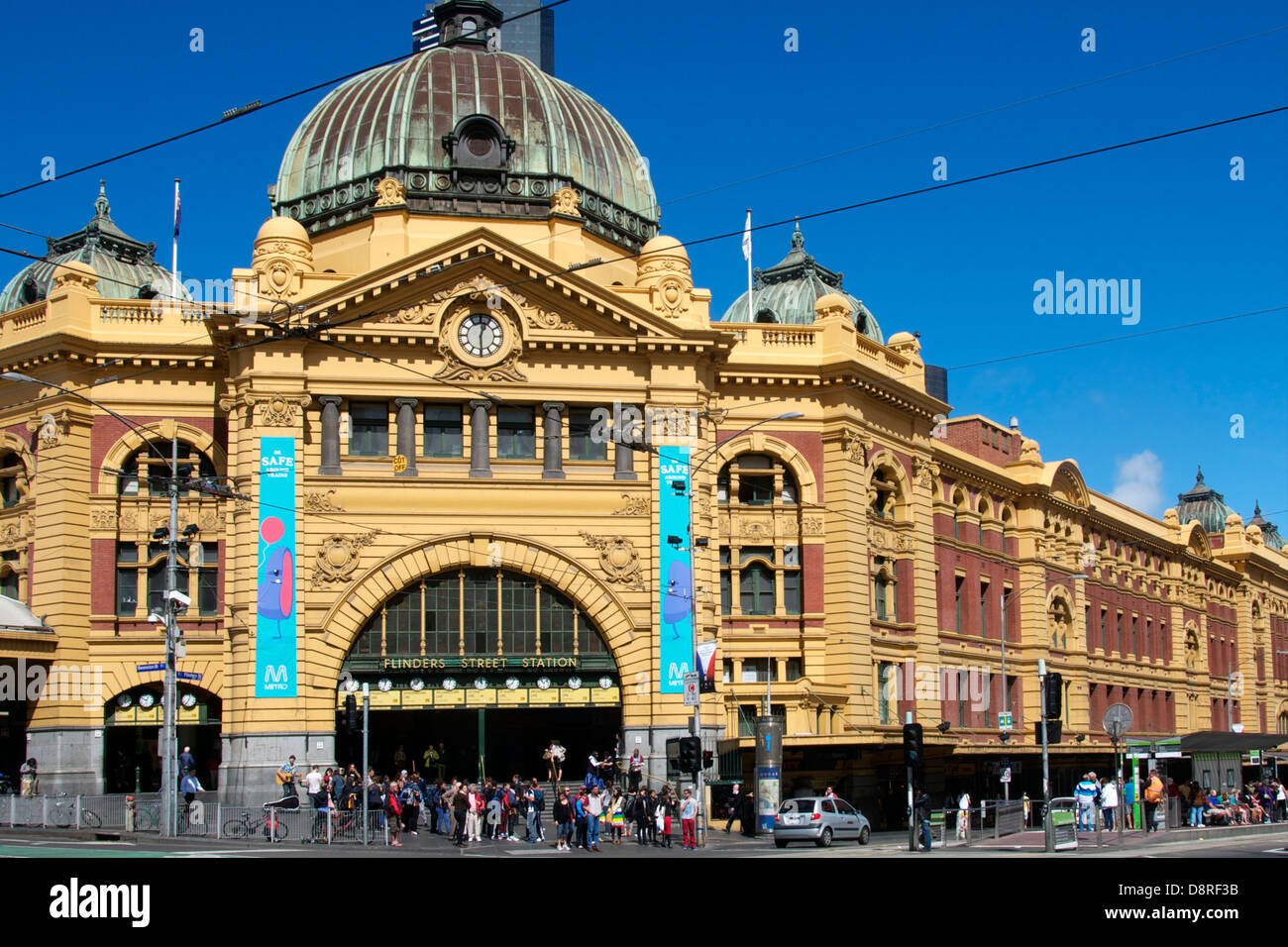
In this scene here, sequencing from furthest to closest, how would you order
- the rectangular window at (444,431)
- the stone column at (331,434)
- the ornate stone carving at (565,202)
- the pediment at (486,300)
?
the ornate stone carving at (565,202), the rectangular window at (444,431), the pediment at (486,300), the stone column at (331,434)

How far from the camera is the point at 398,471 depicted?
165 feet

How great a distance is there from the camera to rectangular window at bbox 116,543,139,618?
51469mm

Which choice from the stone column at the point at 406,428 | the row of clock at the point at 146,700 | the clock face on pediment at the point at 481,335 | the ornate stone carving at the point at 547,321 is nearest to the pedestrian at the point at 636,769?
the stone column at the point at 406,428

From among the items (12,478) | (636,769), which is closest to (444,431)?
(636,769)

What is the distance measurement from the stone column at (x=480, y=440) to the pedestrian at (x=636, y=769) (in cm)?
1035

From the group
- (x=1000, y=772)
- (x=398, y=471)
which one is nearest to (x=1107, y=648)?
(x=1000, y=772)

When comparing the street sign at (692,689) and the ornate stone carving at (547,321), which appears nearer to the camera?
the street sign at (692,689)

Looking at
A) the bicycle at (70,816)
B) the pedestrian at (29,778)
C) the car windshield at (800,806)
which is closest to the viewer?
the bicycle at (70,816)

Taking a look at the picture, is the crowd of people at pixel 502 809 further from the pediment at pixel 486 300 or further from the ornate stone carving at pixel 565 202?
the ornate stone carving at pixel 565 202

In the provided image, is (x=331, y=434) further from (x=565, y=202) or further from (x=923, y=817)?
(x=923, y=817)

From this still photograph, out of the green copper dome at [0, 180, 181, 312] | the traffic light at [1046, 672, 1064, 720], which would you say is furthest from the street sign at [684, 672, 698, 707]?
the green copper dome at [0, 180, 181, 312]

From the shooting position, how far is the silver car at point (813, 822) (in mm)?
41438

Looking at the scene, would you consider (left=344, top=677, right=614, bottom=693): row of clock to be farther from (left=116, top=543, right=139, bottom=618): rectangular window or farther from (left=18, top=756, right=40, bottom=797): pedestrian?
(left=18, top=756, right=40, bottom=797): pedestrian

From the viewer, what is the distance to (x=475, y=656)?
49719 mm
